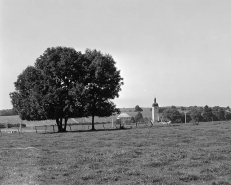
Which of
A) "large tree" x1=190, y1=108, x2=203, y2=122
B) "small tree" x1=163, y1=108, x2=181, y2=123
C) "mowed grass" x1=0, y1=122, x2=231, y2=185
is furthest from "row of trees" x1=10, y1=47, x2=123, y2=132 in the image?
"small tree" x1=163, y1=108, x2=181, y2=123

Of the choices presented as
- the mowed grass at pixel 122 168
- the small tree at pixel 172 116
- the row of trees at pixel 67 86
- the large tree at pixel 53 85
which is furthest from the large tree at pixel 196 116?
A: the mowed grass at pixel 122 168

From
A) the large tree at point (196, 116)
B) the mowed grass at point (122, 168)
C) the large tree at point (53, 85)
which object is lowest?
the mowed grass at point (122, 168)

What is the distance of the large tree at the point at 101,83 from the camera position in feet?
202

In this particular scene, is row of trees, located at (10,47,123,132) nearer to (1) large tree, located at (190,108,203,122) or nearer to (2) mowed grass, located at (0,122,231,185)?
(2) mowed grass, located at (0,122,231,185)

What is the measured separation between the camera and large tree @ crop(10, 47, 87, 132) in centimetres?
5694

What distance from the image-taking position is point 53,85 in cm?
5791

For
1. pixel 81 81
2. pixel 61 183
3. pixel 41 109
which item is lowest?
pixel 61 183

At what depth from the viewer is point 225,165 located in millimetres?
15758

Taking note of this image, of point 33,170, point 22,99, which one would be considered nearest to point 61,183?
point 33,170

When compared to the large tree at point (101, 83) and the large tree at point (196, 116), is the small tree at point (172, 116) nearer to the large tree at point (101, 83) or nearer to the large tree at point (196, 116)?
the large tree at point (196, 116)

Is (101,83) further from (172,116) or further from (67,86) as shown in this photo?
(172,116)

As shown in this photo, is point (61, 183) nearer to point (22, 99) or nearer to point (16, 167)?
point (16, 167)

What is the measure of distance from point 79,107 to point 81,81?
447cm

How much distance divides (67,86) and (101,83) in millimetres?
6193
